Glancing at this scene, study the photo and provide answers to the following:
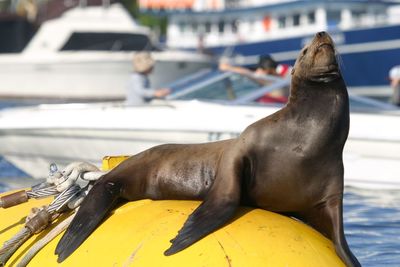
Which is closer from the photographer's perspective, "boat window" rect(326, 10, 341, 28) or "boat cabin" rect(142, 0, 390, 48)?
"boat cabin" rect(142, 0, 390, 48)

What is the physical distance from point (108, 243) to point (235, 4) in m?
36.8

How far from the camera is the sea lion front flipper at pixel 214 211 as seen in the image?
15.9ft

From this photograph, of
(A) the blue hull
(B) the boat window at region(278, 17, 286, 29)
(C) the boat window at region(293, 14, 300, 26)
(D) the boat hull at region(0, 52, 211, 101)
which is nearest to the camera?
(D) the boat hull at region(0, 52, 211, 101)

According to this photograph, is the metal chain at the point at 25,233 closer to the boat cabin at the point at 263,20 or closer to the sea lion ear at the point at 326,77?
the sea lion ear at the point at 326,77

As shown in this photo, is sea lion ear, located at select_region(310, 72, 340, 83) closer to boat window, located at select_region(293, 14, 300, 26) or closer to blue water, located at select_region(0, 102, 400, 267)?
blue water, located at select_region(0, 102, 400, 267)

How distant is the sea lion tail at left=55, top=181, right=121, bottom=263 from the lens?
206 inches

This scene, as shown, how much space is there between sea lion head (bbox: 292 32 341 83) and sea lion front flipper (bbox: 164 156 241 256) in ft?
2.13

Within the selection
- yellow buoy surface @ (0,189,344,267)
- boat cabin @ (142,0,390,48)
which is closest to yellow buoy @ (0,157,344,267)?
yellow buoy surface @ (0,189,344,267)

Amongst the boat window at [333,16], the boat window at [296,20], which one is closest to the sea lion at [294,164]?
the boat window at [333,16]

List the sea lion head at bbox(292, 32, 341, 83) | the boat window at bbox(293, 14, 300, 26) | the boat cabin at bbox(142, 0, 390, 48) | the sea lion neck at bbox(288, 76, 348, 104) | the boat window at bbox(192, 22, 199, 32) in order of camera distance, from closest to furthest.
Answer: the sea lion head at bbox(292, 32, 341, 83), the sea lion neck at bbox(288, 76, 348, 104), the boat cabin at bbox(142, 0, 390, 48), the boat window at bbox(293, 14, 300, 26), the boat window at bbox(192, 22, 199, 32)

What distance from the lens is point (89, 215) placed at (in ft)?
17.6

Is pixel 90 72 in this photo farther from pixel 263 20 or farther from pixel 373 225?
pixel 373 225

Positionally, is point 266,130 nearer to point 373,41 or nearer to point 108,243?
point 108,243

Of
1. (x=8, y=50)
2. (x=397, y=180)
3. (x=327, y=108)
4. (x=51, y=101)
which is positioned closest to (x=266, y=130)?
(x=327, y=108)
